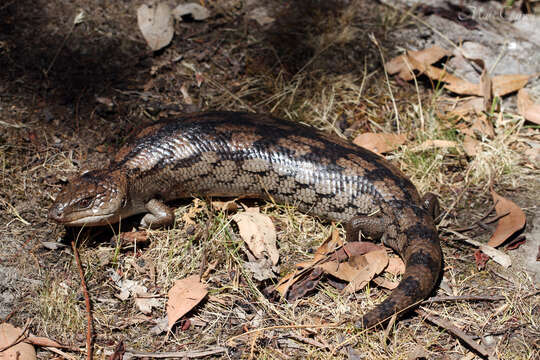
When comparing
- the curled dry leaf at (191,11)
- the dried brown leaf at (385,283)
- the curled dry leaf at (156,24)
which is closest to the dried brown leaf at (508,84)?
the dried brown leaf at (385,283)

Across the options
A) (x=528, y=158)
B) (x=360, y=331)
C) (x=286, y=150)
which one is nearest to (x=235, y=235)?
(x=286, y=150)

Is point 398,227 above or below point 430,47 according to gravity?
below

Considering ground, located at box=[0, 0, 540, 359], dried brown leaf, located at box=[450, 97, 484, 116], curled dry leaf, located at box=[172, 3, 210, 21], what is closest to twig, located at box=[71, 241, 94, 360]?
ground, located at box=[0, 0, 540, 359]

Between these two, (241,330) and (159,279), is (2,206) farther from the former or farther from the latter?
(241,330)

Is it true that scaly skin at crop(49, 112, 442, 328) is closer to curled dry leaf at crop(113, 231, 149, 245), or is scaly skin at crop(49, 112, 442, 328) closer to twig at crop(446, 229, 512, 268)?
curled dry leaf at crop(113, 231, 149, 245)

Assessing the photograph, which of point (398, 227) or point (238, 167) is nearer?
point (398, 227)

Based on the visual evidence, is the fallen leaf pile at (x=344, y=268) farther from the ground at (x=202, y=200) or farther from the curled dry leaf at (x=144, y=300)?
the curled dry leaf at (x=144, y=300)
